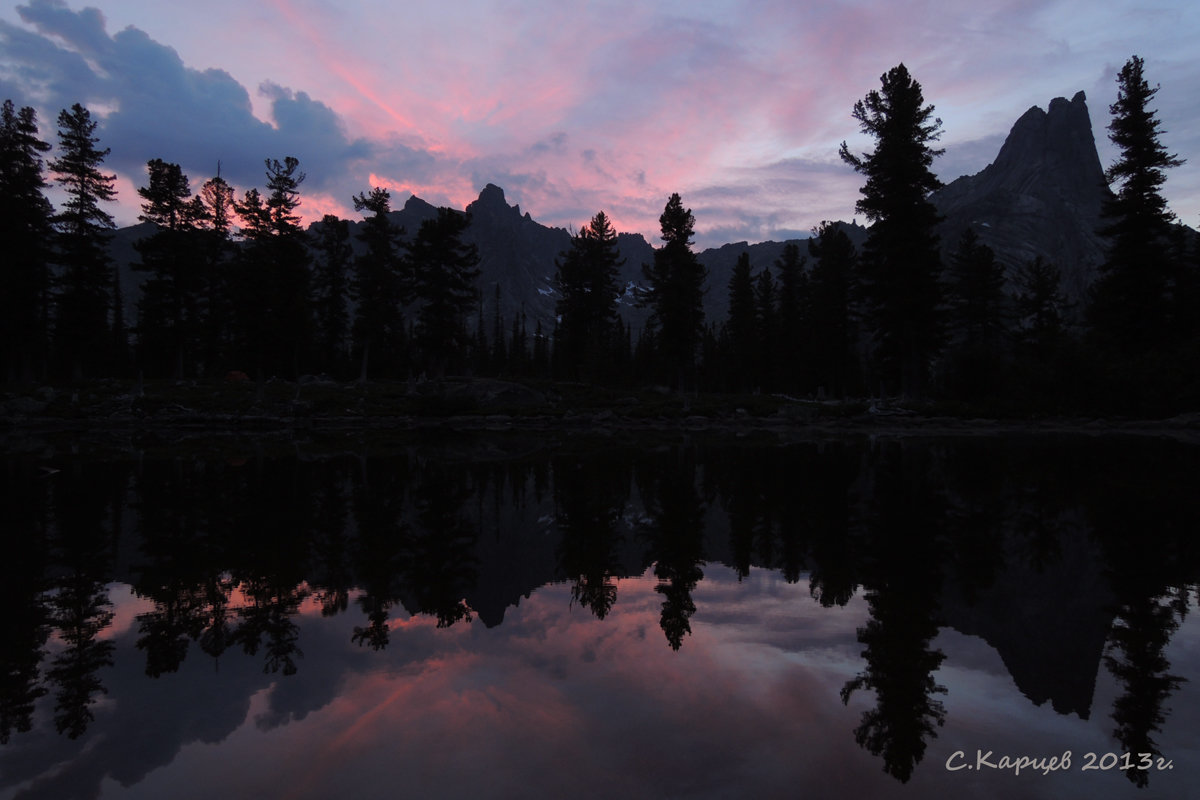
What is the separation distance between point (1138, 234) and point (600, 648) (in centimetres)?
5917

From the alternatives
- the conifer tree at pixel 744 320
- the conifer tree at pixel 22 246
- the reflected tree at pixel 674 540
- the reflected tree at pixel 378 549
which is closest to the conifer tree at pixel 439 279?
the conifer tree at pixel 22 246

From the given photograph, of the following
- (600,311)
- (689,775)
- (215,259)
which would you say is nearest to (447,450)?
(689,775)

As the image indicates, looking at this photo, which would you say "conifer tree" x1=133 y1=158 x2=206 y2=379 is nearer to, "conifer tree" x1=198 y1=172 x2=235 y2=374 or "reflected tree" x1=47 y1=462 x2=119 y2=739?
"conifer tree" x1=198 y1=172 x2=235 y2=374

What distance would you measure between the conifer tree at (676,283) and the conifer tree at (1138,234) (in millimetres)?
31316

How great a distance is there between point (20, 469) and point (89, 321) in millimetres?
39180

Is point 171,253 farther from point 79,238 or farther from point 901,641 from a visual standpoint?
point 901,641

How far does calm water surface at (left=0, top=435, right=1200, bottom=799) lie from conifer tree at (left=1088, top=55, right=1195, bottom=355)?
143 ft

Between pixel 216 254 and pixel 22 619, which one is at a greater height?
pixel 216 254

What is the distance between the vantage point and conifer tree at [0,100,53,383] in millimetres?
46906

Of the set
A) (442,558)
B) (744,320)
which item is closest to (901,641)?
(442,558)

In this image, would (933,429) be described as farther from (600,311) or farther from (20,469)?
(20,469)

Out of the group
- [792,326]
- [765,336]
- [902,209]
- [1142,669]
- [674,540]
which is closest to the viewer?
[1142,669]

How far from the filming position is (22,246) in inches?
1891

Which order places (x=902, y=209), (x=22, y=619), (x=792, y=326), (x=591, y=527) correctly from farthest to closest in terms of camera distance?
(x=792, y=326) → (x=902, y=209) → (x=591, y=527) → (x=22, y=619)
